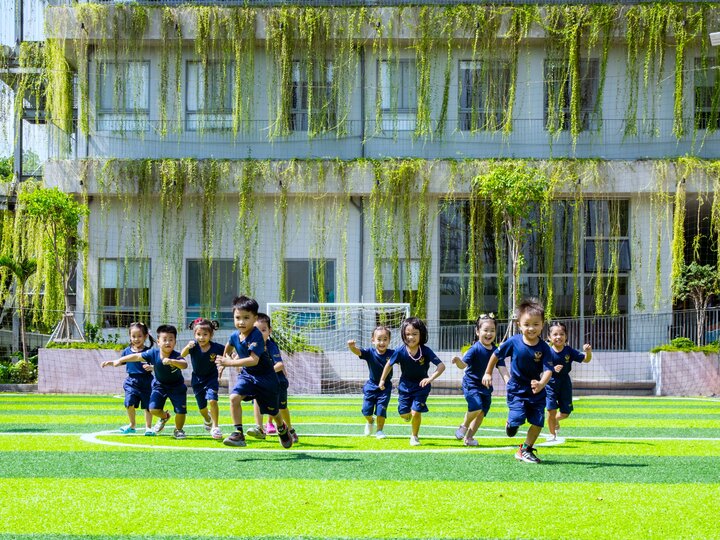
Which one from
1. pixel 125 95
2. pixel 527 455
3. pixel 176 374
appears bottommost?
pixel 527 455

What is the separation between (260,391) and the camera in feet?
36.1

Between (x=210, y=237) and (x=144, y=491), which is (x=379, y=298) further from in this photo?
(x=144, y=491)

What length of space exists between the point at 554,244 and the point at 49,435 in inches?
734

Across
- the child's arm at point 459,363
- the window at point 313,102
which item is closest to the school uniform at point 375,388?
the child's arm at point 459,363

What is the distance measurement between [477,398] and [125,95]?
69.1 feet

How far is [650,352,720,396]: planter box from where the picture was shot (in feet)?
79.2

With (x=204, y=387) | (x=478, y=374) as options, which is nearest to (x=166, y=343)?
(x=204, y=387)

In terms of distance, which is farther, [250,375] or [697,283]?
[697,283]

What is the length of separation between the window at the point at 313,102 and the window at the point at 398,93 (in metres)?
1.45

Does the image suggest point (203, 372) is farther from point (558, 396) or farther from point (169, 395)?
point (558, 396)

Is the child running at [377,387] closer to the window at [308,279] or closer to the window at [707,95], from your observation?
the window at [308,279]

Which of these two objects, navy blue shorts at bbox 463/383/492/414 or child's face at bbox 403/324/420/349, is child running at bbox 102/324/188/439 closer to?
child's face at bbox 403/324/420/349

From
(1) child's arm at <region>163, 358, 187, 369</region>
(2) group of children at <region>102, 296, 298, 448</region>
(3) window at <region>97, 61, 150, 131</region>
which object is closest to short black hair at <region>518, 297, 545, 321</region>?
(2) group of children at <region>102, 296, 298, 448</region>

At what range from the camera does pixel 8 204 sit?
30266mm
